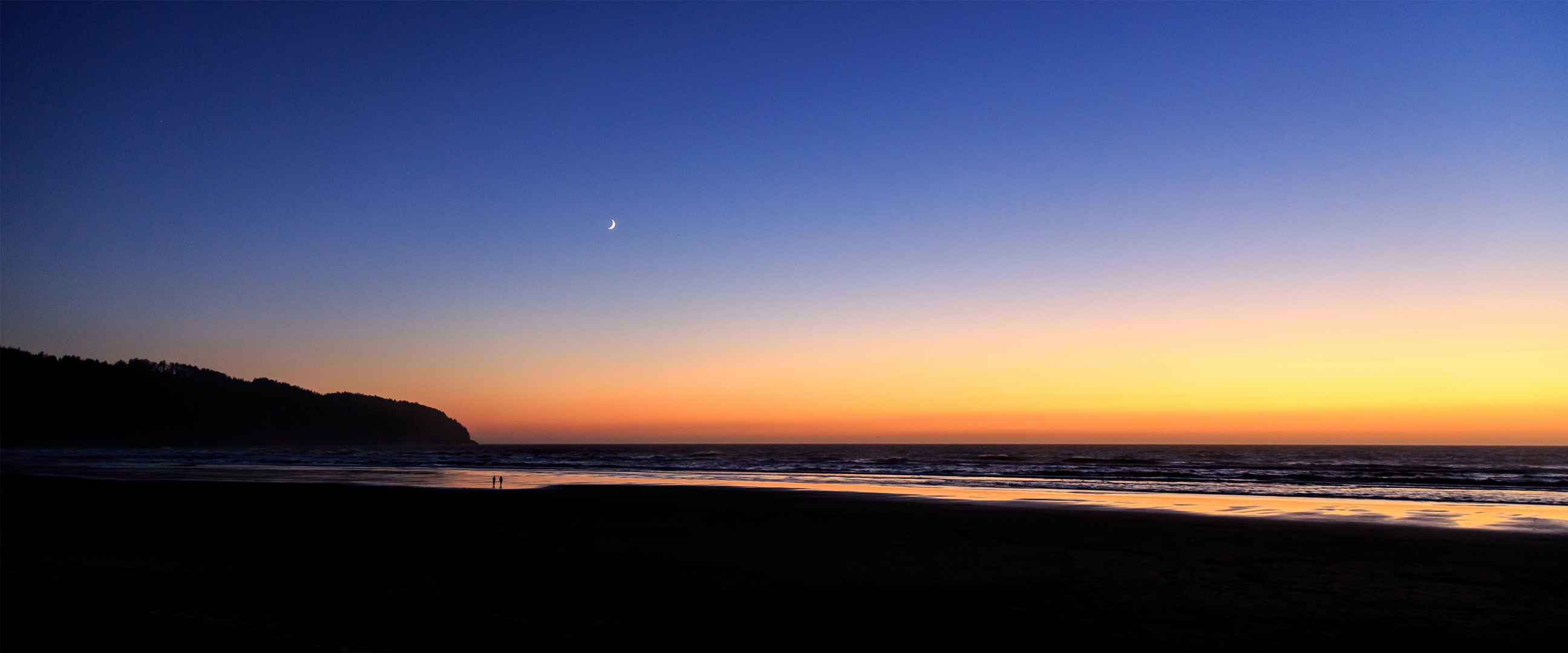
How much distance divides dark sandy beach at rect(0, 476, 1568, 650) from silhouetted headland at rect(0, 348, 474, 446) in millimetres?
142392

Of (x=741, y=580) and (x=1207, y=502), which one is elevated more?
(x=741, y=580)

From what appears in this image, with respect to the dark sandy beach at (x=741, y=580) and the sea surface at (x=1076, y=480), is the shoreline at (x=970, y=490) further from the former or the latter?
the dark sandy beach at (x=741, y=580)

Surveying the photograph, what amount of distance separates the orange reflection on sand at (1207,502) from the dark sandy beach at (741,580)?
111 inches

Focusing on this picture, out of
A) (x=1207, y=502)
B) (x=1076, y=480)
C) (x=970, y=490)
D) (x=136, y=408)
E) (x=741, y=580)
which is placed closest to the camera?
(x=741, y=580)

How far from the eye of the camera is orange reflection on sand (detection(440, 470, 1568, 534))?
62.7ft

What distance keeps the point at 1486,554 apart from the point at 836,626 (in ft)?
39.5

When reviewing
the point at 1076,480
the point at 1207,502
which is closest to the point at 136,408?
the point at 1076,480

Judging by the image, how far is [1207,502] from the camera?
81.7ft

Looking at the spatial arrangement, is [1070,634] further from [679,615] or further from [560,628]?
[560,628]

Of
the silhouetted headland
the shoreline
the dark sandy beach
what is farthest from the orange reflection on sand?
the silhouetted headland

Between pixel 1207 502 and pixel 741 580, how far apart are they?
67.4ft

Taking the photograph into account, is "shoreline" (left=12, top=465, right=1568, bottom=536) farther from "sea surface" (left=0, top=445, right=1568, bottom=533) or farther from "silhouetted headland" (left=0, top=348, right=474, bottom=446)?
"silhouetted headland" (left=0, top=348, right=474, bottom=446)

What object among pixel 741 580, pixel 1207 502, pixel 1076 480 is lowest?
pixel 1076 480

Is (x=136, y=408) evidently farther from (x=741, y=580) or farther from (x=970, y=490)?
(x=741, y=580)
